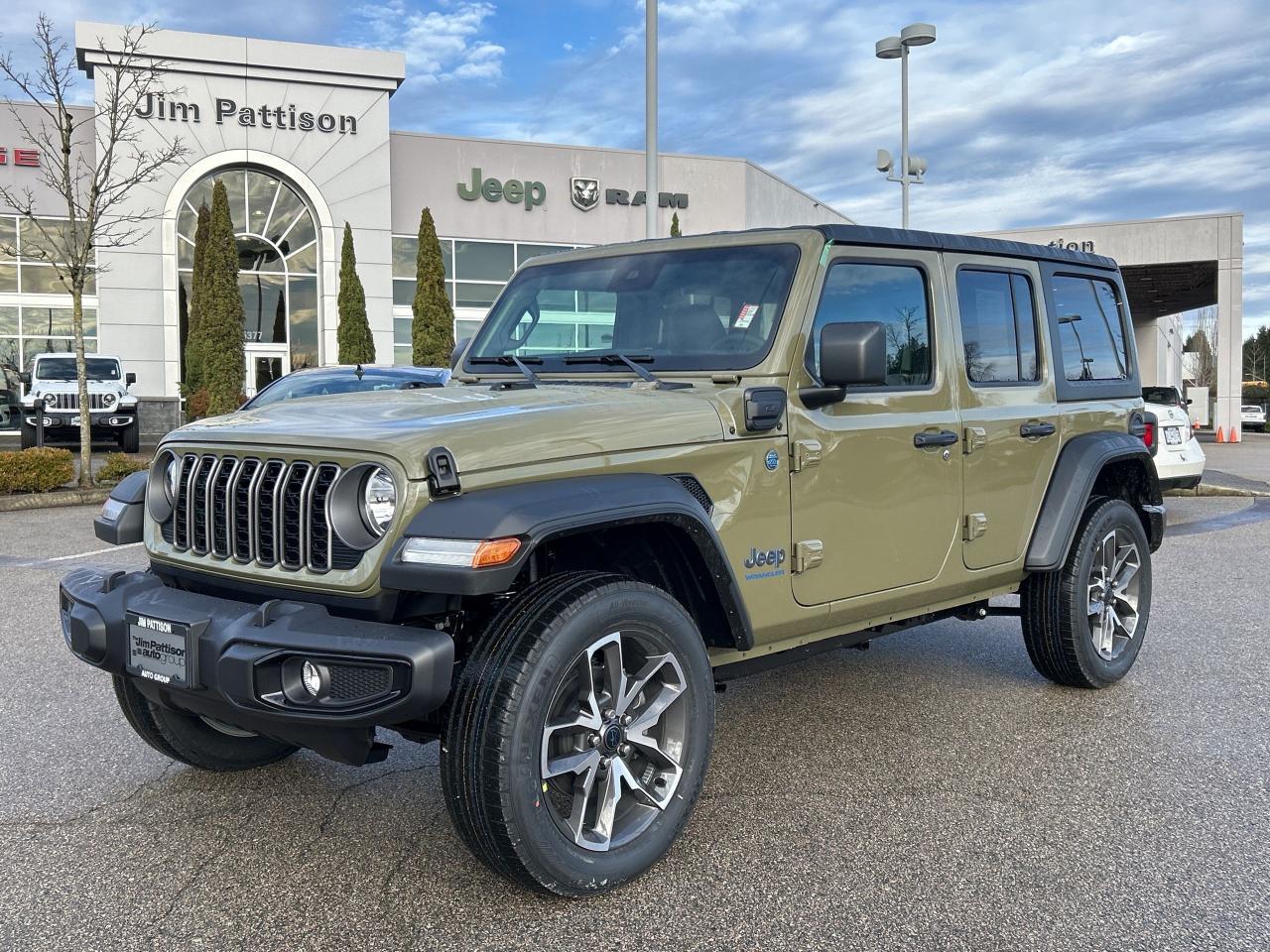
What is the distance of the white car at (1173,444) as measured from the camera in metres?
10.5

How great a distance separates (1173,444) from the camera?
A: 35.1 ft

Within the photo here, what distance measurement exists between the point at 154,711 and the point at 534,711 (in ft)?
5.59

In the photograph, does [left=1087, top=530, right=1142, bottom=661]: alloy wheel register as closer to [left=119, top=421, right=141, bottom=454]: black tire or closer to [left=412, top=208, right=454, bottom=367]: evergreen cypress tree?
[left=119, top=421, right=141, bottom=454]: black tire

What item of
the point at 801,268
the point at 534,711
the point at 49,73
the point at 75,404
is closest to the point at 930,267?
the point at 801,268

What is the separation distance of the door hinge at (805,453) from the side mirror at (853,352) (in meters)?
0.24

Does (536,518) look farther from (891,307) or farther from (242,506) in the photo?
(891,307)

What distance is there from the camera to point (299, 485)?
314cm

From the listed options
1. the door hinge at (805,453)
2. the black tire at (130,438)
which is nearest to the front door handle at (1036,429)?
the door hinge at (805,453)

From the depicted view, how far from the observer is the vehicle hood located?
3.04 meters

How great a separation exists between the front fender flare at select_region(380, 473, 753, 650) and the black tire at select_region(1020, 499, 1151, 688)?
7.71 ft

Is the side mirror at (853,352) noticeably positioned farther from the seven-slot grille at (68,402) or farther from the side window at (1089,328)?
the seven-slot grille at (68,402)

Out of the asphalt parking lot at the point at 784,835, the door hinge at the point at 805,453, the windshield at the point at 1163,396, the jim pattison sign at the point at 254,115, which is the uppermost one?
the jim pattison sign at the point at 254,115

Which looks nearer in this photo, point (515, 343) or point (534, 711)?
point (534, 711)

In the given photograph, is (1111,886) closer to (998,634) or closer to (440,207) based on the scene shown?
(998,634)
